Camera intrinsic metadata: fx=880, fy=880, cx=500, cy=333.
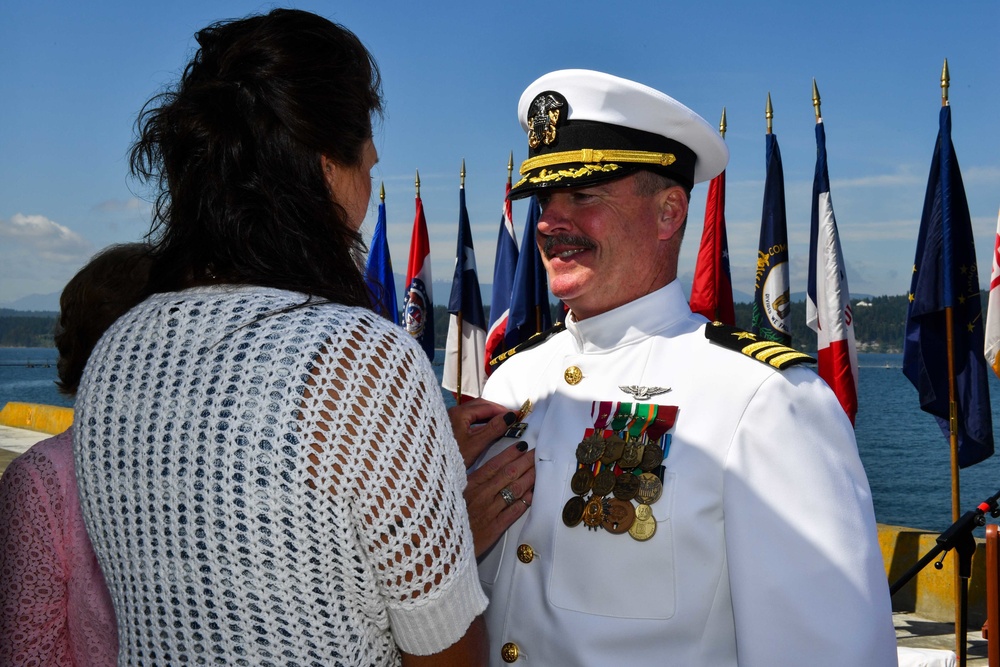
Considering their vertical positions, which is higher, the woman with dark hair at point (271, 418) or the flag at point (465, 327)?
the woman with dark hair at point (271, 418)

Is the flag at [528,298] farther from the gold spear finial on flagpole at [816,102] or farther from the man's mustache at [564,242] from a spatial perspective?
the man's mustache at [564,242]

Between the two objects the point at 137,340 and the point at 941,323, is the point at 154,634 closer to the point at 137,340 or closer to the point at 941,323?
the point at 137,340

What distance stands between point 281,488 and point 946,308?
6.51 metres

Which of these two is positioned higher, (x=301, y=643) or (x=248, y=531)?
(x=248, y=531)

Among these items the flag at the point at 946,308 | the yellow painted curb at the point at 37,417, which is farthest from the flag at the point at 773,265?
the yellow painted curb at the point at 37,417

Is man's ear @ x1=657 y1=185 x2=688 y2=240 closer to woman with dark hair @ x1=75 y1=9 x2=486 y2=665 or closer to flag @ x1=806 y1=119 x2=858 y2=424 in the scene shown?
Answer: woman with dark hair @ x1=75 y1=9 x2=486 y2=665

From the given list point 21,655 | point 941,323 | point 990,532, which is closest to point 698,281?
point 941,323

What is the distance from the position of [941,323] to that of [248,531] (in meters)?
6.76

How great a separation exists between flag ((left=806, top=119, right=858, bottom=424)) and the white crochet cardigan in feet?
20.8

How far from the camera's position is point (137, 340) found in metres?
1.40

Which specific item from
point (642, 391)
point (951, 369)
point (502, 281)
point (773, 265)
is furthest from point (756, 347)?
point (502, 281)

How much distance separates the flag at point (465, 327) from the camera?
11.1 m

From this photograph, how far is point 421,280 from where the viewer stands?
1148 cm

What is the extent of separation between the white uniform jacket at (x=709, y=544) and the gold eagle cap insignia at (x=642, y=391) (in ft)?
0.05
